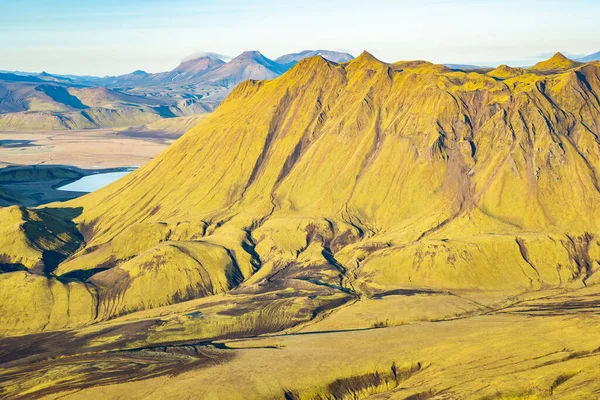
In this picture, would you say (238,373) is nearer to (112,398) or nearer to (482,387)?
(112,398)

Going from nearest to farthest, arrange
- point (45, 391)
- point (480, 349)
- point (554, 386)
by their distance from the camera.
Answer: point (554, 386) < point (45, 391) < point (480, 349)

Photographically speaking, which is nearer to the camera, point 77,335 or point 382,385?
point 382,385

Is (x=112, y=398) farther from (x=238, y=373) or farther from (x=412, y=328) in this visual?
(x=412, y=328)

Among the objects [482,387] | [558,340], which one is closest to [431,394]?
[482,387]

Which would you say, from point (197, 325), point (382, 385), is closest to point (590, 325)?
point (382, 385)

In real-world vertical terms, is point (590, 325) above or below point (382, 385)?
above

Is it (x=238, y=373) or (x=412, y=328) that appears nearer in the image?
(x=238, y=373)

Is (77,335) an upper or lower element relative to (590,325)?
lower

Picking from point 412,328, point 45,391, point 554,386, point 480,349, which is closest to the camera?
point 554,386

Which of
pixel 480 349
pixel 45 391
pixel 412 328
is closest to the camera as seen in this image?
pixel 45 391
